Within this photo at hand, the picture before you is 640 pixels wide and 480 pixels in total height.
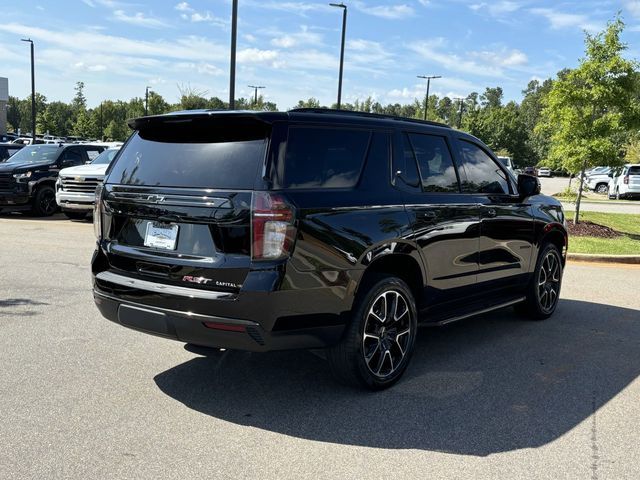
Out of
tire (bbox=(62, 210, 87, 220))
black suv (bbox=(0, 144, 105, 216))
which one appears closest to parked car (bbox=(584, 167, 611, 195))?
black suv (bbox=(0, 144, 105, 216))

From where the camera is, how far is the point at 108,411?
391cm

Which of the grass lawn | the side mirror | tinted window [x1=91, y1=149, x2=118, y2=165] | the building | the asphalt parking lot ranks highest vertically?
the building

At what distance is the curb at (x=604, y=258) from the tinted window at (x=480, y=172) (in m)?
5.76

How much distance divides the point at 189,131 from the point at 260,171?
73 cm

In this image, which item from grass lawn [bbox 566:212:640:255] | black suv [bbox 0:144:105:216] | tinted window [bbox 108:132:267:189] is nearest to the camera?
tinted window [bbox 108:132:267:189]

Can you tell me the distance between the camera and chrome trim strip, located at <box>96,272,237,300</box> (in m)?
3.72

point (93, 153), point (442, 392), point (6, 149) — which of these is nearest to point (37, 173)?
point (93, 153)

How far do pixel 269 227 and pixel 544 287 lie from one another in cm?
400

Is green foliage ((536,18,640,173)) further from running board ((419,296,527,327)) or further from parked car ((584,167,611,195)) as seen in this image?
parked car ((584,167,611,195))

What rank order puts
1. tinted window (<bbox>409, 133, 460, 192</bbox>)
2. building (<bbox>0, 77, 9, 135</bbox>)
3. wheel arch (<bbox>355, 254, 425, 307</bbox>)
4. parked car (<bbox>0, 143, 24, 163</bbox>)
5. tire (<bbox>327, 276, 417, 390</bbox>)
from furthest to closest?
building (<bbox>0, 77, 9, 135</bbox>)
parked car (<bbox>0, 143, 24, 163</bbox>)
tinted window (<bbox>409, 133, 460, 192</bbox>)
wheel arch (<bbox>355, 254, 425, 307</bbox>)
tire (<bbox>327, 276, 417, 390</bbox>)

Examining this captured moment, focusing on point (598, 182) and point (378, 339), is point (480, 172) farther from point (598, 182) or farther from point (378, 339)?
point (598, 182)

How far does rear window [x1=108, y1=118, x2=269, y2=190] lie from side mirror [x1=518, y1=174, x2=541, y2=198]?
10.4 feet


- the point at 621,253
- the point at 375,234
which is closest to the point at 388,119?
the point at 375,234

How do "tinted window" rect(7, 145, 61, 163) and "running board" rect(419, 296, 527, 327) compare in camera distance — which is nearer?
"running board" rect(419, 296, 527, 327)
